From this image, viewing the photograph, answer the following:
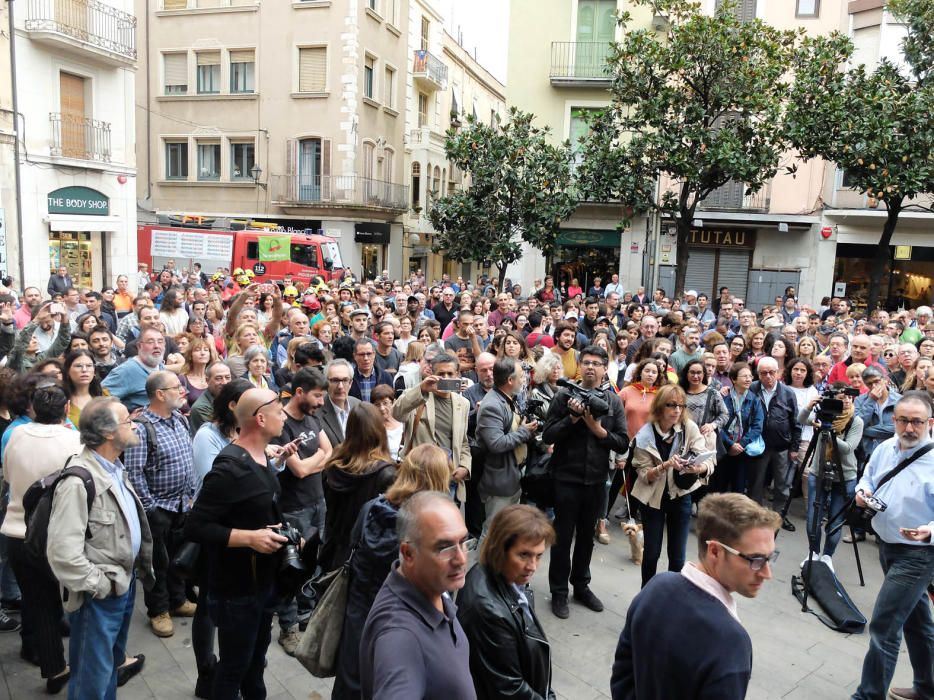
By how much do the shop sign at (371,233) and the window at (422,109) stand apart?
5887 mm

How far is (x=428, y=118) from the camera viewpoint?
34.0 metres

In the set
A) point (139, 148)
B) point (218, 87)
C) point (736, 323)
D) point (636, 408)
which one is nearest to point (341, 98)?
point (218, 87)

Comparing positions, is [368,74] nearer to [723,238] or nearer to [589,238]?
[589,238]

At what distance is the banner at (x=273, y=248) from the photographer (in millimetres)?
21469

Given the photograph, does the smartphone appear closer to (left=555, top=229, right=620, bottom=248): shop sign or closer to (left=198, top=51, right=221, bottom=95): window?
(left=555, top=229, right=620, bottom=248): shop sign

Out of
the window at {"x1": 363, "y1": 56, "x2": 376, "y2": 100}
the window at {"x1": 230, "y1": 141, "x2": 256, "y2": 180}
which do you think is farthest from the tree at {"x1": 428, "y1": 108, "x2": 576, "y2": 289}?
the window at {"x1": 230, "y1": 141, "x2": 256, "y2": 180}

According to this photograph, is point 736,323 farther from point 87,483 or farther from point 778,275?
point 778,275

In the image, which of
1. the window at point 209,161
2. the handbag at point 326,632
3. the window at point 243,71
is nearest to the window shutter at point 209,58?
the window at point 243,71

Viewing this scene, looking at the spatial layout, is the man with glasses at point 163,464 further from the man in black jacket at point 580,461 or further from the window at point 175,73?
the window at point 175,73

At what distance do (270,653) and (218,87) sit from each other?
90.4 feet

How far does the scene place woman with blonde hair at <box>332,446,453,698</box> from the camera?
318 cm

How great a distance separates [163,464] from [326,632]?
1.85 metres


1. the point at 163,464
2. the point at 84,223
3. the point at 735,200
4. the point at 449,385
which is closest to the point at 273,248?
the point at 84,223

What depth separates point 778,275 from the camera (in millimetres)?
24750
